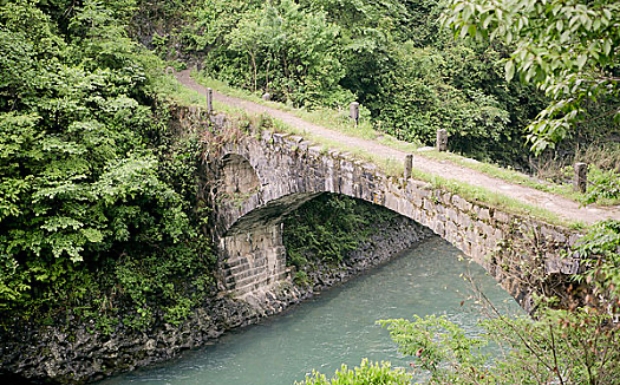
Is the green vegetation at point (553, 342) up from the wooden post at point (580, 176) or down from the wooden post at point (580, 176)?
down

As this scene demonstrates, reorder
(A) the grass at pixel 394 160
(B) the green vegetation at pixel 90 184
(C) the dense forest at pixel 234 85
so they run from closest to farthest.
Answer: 1. (C) the dense forest at pixel 234 85
2. (A) the grass at pixel 394 160
3. (B) the green vegetation at pixel 90 184

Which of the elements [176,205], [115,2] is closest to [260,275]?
[176,205]

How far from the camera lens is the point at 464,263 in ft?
61.9

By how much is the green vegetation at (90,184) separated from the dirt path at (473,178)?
309cm

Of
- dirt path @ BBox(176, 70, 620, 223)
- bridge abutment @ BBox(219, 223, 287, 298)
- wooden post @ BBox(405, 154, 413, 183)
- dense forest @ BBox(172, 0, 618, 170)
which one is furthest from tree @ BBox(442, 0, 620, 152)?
dense forest @ BBox(172, 0, 618, 170)

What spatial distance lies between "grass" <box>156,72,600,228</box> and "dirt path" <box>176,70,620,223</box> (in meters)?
0.18

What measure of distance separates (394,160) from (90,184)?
20.9 feet

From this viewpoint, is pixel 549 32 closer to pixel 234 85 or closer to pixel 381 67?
pixel 234 85

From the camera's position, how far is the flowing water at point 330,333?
44.9 ft

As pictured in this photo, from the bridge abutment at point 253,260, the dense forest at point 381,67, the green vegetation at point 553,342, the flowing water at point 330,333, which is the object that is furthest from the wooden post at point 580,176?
the bridge abutment at point 253,260

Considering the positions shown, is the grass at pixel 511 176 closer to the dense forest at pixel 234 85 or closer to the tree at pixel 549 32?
the dense forest at pixel 234 85

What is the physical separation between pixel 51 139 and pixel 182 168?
339 cm

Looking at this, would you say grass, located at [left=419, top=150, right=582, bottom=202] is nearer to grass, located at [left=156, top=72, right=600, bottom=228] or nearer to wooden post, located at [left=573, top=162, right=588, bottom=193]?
grass, located at [left=156, top=72, right=600, bottom=228]

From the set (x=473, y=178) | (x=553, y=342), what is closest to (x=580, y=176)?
(x=473, y=178)
